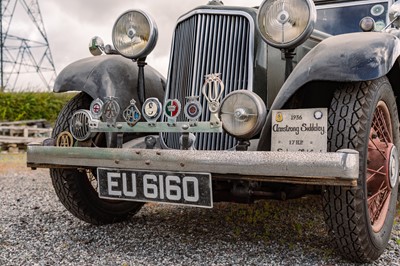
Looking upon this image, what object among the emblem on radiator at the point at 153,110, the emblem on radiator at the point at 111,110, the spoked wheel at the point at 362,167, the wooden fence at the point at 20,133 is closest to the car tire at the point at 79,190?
the emblem on radiator at the point at 111,110

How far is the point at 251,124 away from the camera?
8.52 feet

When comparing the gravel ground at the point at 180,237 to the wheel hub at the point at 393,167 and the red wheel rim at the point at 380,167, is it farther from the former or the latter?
the wheel hub at the point at 393,167

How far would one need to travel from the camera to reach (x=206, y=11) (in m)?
3.15

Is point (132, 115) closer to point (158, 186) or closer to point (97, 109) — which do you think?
point (97, 109)

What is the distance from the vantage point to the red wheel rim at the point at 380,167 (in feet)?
8.99

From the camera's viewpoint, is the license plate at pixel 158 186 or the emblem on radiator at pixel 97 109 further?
the emblem on radiator at pixel 97 109

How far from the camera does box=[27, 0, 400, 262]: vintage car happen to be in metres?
2.51

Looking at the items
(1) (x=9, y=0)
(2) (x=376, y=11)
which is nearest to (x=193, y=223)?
(2) (x=376, y=11)

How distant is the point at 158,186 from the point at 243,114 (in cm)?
60

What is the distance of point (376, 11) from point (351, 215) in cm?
227

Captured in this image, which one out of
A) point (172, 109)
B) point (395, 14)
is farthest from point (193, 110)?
point (395, 14)

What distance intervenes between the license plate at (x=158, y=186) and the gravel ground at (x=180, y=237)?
39cm

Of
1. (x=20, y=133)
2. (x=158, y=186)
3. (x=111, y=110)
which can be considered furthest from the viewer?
(x=20, y=133)

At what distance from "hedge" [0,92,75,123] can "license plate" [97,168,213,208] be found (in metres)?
12.7
